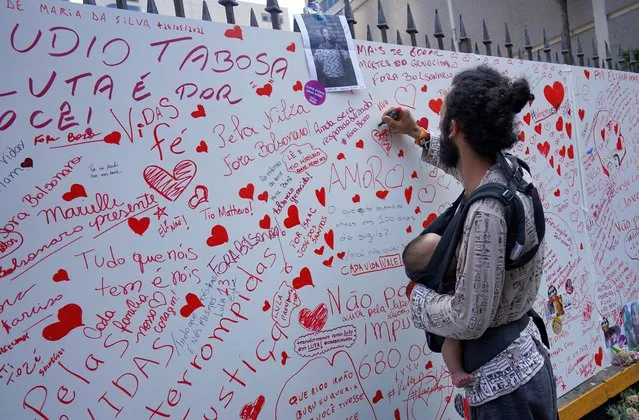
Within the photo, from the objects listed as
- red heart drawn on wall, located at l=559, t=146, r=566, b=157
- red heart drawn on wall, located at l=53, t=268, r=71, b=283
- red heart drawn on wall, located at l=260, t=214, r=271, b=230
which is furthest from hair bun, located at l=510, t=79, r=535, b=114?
red heart drawn on wall, located at l=559, t=146, r=566, b=157

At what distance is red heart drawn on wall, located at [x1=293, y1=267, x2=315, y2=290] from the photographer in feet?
6.40

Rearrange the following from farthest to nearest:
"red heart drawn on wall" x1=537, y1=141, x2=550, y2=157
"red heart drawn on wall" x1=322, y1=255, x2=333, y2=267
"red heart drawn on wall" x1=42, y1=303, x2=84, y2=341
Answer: "red heart drawn on wall" x1=537, y1=141, x2=550, y2=157
"red heart drawn on wall" x1=322, y1=255, x2=333, y2=267
"red heart drawn on wall" x1=42, y1=303, x2=84, y2=341

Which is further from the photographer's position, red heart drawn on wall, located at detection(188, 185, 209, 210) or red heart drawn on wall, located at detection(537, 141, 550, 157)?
red heart drawn on wall, located at detection(537, 141, 550, 157)

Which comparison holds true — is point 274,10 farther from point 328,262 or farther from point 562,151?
point 562,151

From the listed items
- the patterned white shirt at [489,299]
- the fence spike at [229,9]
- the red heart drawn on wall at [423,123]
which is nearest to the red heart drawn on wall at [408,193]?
the red heart drawn on wall at [423,123]

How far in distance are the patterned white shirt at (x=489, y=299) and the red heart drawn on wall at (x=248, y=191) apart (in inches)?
29.9

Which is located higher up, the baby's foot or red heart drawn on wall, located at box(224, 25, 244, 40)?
red heart drawn on wall, located at box(224, 25, 244, 40)

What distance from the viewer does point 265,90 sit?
192 centimetres

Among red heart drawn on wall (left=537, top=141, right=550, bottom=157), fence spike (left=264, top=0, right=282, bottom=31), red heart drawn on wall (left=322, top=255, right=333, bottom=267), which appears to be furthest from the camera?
red heart drawn on wall (left=537, top=141, right=550, bottom=157)

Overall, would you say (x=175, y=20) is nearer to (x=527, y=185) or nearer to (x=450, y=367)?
(x=527, y=185)

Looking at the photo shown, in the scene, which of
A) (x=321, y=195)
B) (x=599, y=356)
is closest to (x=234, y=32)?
(x=321, y=195)

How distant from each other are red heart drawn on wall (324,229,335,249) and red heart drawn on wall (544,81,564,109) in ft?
6.67

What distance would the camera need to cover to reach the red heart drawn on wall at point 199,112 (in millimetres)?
1741

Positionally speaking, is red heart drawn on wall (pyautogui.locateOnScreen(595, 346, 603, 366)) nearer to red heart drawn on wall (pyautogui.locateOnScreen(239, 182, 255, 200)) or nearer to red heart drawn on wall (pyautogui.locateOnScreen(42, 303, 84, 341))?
red heart drawn on wall (pyautogui.locateOnScreen(239, 182, 255, 200))
